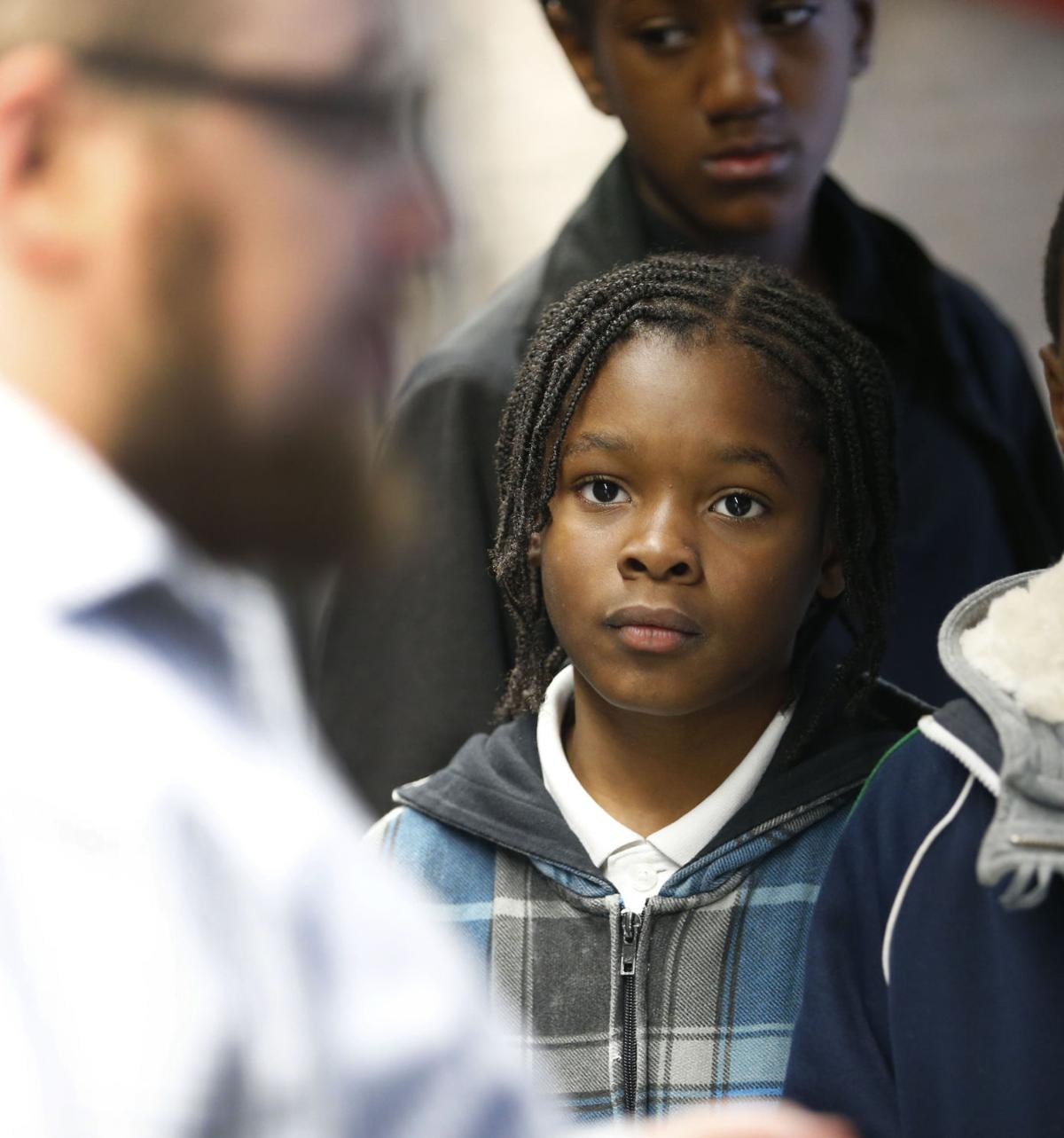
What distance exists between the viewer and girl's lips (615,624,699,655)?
6.06 feet

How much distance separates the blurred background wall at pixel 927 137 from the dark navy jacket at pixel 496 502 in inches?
43.3

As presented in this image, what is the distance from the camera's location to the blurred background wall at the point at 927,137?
3.82 metres

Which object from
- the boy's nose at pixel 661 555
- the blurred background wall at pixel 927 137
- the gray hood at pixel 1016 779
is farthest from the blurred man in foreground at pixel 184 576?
the blurred background wall at pixel 927 137

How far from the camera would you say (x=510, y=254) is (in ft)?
12.3

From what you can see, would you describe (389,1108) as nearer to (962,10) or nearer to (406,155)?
(406,155)

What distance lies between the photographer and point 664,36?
7.32ft

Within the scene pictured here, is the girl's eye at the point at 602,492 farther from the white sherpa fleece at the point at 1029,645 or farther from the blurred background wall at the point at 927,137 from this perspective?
the blurred background wall at the point at 927,137

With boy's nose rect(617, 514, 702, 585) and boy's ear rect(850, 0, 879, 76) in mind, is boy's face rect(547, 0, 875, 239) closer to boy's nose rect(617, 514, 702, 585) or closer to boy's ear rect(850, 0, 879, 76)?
boy's ear rect(850, 0, 879, 76)

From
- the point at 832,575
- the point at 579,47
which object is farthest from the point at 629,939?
the point at 579,47

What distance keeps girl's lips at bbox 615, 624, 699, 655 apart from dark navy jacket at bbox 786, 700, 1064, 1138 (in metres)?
0.25

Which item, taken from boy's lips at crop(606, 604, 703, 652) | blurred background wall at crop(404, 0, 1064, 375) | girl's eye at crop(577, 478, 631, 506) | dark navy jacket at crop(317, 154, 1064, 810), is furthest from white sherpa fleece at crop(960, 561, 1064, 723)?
blurred background wall at crop(404, 0, 1064, 375)

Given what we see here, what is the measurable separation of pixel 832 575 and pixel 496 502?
45 cm

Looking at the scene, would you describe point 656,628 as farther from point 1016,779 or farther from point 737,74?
point 737,74

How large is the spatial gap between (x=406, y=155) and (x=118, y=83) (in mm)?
159
